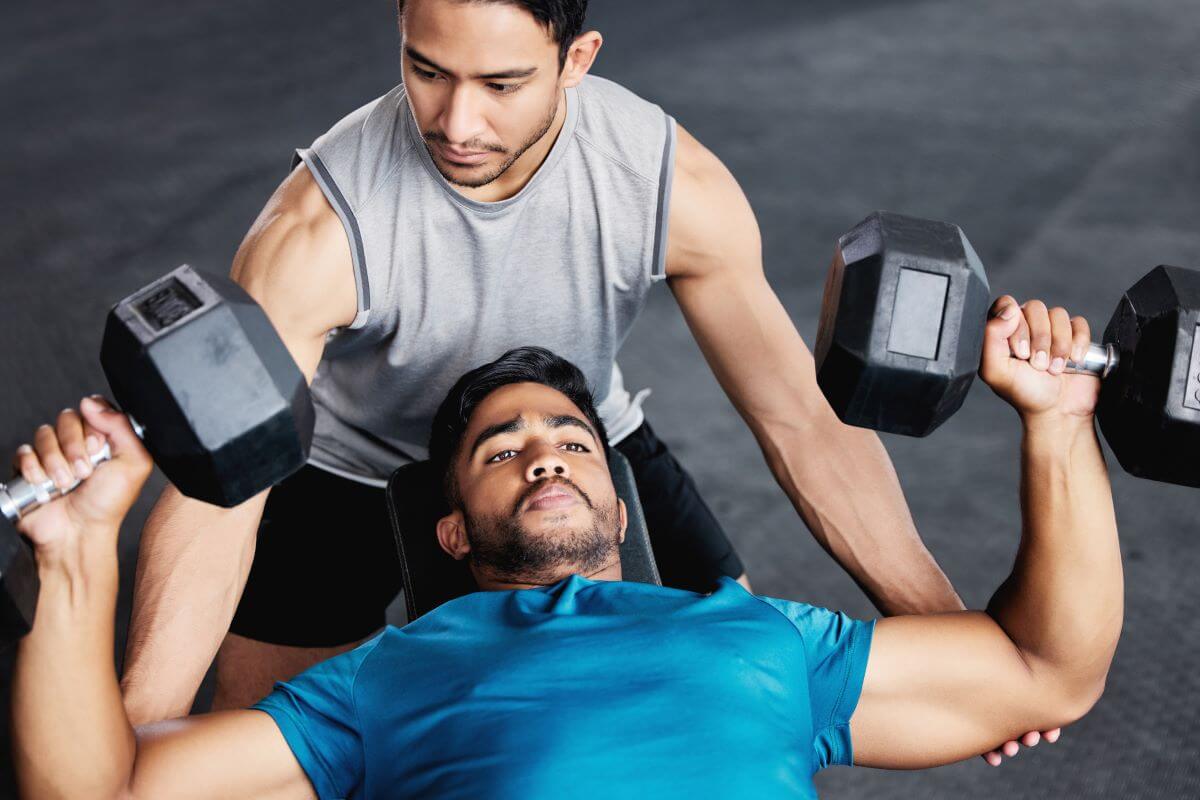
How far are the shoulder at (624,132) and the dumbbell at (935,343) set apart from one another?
46cm

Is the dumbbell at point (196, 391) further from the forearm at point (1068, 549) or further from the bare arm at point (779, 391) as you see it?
the forearm at point (1068, 549)

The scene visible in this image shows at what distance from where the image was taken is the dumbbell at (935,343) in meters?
1.57

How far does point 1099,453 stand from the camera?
1771mm

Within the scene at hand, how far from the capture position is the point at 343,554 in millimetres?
2270

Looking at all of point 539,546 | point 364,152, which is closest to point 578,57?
point 364,152

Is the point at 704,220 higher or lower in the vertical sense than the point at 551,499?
higher

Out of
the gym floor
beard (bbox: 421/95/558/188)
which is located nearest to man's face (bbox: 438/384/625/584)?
beard (bbox: 421/95/558/188)

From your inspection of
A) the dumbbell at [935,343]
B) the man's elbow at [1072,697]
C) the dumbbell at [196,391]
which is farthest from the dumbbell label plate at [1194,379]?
the dumbbell at [196,391]

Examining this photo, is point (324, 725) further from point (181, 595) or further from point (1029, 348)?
point (1029, 348)

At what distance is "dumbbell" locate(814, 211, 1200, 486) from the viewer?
1570 millimetres

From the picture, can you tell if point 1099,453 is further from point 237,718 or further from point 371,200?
point 237,718

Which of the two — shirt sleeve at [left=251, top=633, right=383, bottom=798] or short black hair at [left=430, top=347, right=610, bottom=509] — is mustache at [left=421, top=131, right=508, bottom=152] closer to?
short black hair at [left=430, top=347, right=610, bottom=509]

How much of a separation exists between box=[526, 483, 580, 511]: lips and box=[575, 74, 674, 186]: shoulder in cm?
49

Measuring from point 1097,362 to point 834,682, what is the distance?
0.55 m
